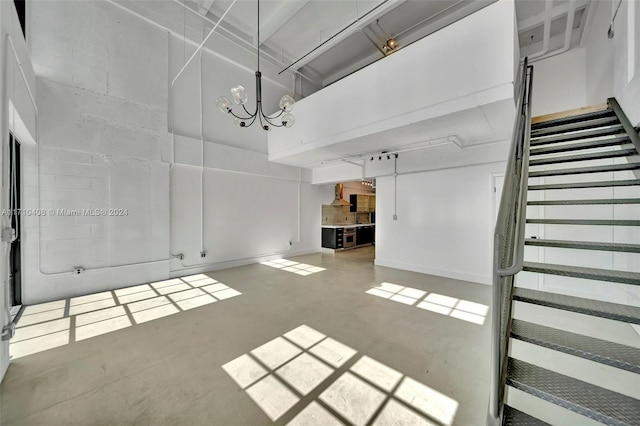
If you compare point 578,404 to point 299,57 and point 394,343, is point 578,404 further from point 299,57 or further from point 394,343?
point 299,57

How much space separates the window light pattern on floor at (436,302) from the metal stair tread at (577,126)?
2.68 m

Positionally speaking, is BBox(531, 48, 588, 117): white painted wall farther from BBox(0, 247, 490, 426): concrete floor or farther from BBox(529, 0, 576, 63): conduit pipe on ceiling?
BBox(0, 247, 490, 426): concrete floor

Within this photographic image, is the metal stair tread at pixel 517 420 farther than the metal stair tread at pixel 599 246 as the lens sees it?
No

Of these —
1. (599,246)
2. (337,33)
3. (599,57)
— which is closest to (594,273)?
(599,246)

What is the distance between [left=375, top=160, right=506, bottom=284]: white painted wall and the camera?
503 cm

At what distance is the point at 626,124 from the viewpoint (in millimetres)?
2598

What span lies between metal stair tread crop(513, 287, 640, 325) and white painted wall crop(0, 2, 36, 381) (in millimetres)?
4156

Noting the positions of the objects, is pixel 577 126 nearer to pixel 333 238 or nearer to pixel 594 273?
pixel 594 273

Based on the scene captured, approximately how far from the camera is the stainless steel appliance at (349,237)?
366 inches

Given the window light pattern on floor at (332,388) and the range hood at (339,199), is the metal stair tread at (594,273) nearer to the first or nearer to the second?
the window light pattern on floor at (332,388)

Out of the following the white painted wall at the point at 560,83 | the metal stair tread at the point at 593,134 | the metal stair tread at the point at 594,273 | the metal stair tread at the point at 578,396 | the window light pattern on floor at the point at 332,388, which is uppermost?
the white painted wall at the point at 560,83

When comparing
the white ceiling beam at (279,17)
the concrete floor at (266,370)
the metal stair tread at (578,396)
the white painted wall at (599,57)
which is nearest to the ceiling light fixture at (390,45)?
the white ceiling beam at (279,17)

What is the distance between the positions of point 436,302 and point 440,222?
2.28 metres

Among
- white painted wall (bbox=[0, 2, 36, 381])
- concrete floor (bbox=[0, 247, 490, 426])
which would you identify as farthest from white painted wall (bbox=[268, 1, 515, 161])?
white painted wall (bbox=[0, 2, 36, 381])
